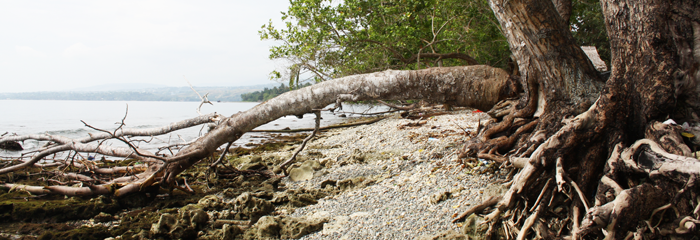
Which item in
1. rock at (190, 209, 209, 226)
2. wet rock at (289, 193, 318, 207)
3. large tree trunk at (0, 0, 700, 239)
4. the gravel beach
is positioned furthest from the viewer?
wet rock at (289, 193, 318, 207)

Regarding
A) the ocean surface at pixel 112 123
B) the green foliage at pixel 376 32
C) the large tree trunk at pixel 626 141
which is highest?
the green foliage at pixel 376 32

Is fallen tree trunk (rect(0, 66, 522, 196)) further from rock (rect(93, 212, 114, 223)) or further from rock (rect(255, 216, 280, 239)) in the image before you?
rock (rect(255, 216, 280, 239))

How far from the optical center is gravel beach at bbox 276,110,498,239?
11.3ft

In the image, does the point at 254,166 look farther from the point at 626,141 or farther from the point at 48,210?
the point at 626,141

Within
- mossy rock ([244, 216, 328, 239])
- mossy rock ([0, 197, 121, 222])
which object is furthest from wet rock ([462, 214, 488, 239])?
mossy rock ([0, 197, 121, 222])

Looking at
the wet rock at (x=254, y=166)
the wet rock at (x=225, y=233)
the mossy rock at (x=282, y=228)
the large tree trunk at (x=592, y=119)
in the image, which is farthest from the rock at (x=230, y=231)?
the wet rock at (x=254, y=166)

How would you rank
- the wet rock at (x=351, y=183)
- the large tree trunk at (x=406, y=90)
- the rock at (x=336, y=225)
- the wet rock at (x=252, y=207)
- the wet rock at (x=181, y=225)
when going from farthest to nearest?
the wet rock at (x=351, y=183)
the large tree trunk at (x=406, y=90)
the wet rock at (x=252, y=207)
the wet rock at (x=181, y=225)
the rock at (x=336, y=225)

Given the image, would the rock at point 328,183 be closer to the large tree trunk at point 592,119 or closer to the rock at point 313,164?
the rock at point 313,164

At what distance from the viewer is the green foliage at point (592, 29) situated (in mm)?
12891

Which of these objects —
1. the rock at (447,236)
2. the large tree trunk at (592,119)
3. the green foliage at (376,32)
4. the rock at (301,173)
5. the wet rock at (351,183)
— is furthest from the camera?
the green foliage at (376,32)

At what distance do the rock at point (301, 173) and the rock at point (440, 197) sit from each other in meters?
2.64

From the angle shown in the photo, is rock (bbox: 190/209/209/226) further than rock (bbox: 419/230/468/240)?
Yes

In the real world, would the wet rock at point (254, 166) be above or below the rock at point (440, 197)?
below

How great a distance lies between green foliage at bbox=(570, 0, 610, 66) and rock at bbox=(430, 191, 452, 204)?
1201cm
